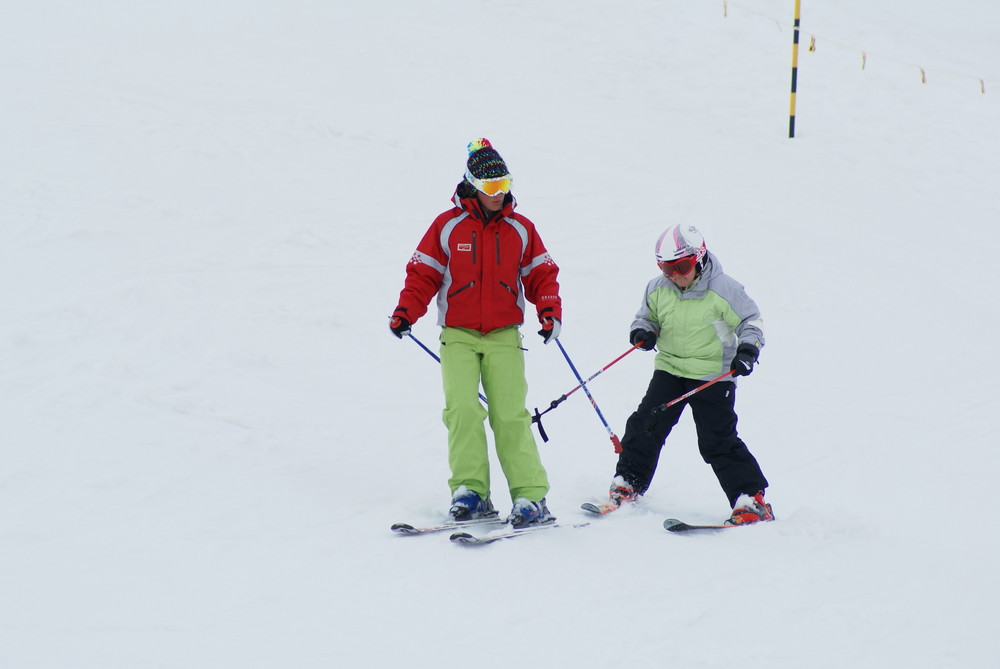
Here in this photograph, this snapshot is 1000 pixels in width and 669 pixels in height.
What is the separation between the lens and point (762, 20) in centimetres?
1802

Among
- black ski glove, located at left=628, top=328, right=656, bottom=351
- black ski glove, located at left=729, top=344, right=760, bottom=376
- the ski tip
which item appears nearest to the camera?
the ski tip

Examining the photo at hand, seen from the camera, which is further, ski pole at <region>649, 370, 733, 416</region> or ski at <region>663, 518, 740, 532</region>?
ski pole at <region>649, 370, 733, 416</region>

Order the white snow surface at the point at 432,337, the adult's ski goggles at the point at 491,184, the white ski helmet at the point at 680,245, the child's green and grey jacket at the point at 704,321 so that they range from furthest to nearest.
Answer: the child's green and grey jacket at the point at 704,321, the white ski helmet at the point at 680,245, the adult's ski goggles at the point at 491,184, the white snow surface at the point at 432,337

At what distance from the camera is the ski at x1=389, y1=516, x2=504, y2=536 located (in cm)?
445

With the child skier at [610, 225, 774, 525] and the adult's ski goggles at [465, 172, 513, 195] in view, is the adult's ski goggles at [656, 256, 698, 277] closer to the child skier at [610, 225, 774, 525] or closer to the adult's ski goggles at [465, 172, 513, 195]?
the child skier at [610, 225, 774, 525]

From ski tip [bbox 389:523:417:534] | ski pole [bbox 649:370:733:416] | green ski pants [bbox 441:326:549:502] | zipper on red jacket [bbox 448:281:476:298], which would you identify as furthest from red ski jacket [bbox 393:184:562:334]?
ski tip [bbox 389:523:417:534]

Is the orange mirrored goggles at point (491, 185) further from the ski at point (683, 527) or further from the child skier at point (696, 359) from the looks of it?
the ski at point (683, 527)

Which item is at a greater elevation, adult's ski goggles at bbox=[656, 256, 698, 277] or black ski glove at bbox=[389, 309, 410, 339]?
adult's ski goggles at bbox=[656, 256, 698, 277]

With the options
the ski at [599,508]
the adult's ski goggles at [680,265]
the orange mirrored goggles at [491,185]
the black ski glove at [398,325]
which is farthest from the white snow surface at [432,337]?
the orange mirrored goggles at [491,185]

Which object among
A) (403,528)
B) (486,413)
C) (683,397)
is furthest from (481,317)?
(683,397)

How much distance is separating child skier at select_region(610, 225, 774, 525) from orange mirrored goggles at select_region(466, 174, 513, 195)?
0.90 meters

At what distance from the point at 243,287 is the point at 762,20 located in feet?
44.4

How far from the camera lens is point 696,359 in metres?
5.21

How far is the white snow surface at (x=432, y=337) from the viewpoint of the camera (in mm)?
3768
